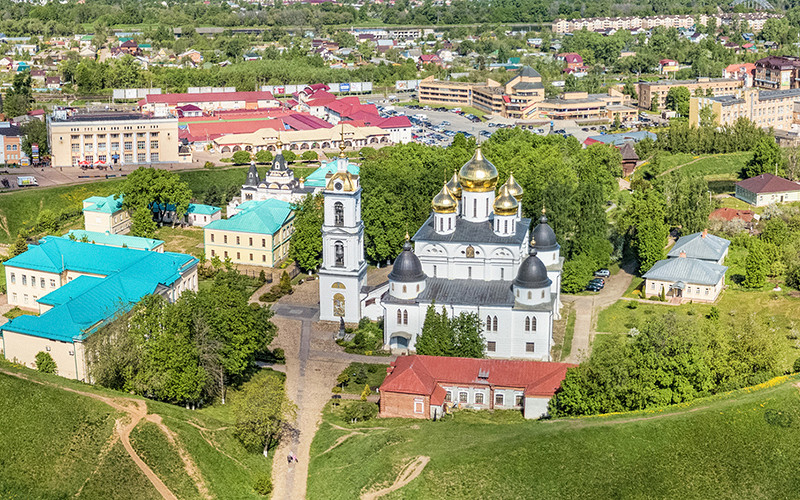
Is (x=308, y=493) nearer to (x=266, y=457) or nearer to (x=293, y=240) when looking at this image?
(x=266, y=457)

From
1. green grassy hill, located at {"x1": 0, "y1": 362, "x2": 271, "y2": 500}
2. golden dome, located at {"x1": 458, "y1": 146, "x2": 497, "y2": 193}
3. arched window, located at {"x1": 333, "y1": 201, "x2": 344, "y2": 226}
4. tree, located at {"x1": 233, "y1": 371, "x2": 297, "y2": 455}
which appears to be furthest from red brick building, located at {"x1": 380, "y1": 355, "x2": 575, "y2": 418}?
golden dome, located at {"x1": 458, "y1": 146, "x2": 497, "y2": 193}

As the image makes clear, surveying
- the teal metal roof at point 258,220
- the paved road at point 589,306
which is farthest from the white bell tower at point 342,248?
the teal metal roof at point 258,220

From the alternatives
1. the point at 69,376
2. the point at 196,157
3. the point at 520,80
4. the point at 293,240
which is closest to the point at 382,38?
the point at 520,80

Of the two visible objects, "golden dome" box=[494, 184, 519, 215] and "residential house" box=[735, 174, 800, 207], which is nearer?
"golden dome" box=[494, 184, 519, 215]

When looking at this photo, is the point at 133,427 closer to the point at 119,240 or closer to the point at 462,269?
the point at 462,269

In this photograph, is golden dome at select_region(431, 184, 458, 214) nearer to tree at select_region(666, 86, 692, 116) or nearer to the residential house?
the residential house
